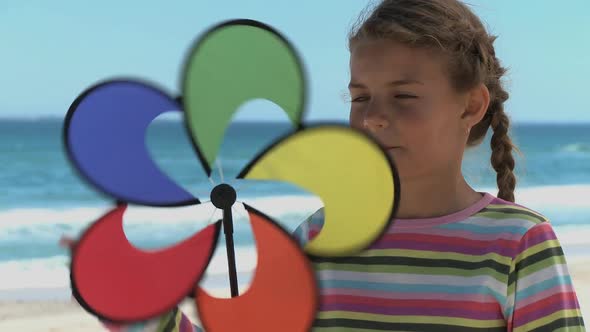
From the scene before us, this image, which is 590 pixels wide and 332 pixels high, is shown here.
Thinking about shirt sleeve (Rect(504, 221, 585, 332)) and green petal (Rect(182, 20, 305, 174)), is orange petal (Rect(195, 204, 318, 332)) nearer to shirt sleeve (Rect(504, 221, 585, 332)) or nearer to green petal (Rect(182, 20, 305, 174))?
green petal (Rect(182, 20, 305, 174))

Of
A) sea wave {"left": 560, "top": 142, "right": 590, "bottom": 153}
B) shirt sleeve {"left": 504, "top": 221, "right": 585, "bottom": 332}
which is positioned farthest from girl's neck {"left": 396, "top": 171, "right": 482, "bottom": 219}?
sea wave {"left": 560, "top": 142, "right": 590, "bottom": 153}

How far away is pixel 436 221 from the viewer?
119 centimetres

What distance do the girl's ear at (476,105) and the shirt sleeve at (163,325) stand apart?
0.51m

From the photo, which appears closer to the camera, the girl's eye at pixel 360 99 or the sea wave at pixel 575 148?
the girl's eye at pixel 360 99

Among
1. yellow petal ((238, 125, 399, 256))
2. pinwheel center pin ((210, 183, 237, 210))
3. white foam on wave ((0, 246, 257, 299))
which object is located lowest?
white foam on wave ((0, 246, 257, 299))

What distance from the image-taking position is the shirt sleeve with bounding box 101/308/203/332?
879 millimetres

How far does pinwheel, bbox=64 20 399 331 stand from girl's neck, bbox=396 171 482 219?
352 millimetres

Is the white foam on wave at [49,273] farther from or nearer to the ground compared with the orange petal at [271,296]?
nearer to the ground

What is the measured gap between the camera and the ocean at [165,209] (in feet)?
4.99

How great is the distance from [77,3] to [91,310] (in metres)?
26.7

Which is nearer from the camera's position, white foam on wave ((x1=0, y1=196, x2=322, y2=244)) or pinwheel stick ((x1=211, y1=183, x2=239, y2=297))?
pinwheel stick ((x1=211, y1=183, x2=239, y2=297))

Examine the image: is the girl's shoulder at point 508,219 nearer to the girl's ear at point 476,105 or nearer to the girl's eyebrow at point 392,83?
the girl's ear at point 476,105

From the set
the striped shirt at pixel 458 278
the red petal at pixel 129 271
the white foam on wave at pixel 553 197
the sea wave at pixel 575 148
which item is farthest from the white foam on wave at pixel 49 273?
the sea wave at pixel 575 148

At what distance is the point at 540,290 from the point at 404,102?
1.04ft
